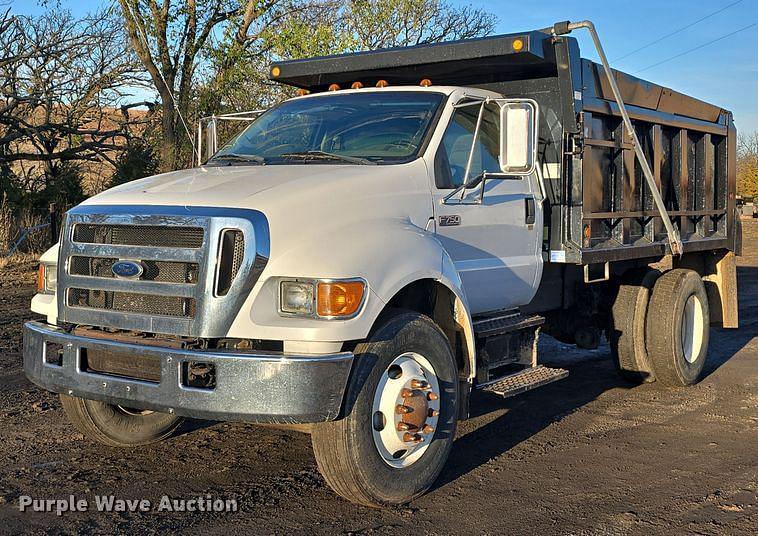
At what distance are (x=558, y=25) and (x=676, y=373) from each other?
3.42 m

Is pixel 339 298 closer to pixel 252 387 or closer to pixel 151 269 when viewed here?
pixel 252 387

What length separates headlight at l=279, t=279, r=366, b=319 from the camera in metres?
4.28

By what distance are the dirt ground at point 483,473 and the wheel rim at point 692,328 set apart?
2.87ft

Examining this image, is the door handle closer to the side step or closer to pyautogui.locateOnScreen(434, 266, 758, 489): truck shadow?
the side step

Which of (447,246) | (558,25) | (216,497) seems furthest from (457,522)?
(558,25)

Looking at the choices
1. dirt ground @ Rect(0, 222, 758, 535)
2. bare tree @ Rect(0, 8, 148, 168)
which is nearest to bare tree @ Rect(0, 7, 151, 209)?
bare tree @ Rect(0, 8, 148, 168)

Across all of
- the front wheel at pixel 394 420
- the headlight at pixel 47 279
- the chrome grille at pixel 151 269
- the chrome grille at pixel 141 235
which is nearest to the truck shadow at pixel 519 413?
the front wheel at pixel 394 420

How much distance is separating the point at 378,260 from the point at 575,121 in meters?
2.62

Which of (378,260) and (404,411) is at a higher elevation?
(378,260)

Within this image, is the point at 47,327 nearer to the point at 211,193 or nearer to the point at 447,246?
the point at 211,193

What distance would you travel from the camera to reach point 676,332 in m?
7.95

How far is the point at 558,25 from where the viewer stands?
6.27 metres

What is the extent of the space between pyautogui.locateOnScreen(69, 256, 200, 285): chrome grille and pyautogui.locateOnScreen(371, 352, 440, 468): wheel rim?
3.70 ft

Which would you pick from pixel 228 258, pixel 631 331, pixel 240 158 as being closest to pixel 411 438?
pixel 228 258
